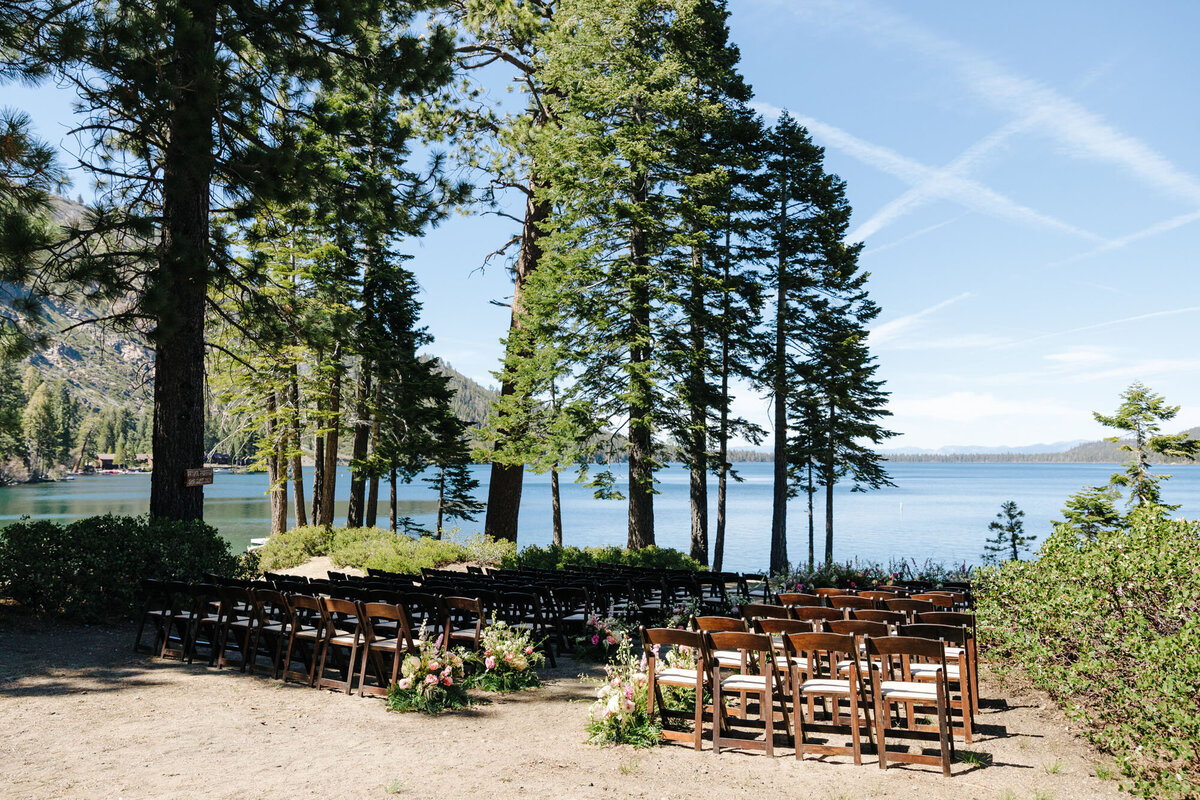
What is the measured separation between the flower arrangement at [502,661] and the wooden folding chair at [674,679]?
5.79ft

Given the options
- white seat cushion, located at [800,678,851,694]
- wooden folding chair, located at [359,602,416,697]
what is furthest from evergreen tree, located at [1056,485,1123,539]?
wooden folding chair, located at [359,602,416,697]

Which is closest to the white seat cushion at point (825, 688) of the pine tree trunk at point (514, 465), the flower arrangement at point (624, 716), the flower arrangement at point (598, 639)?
the flower arrangement at point (624, 716)

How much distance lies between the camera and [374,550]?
619 inches

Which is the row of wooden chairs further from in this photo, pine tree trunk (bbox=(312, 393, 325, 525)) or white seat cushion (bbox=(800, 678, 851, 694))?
pine tree trunk (bbox=(312, 393, 325, 525))

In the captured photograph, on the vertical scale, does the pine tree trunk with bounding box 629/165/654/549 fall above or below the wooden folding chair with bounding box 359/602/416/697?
above

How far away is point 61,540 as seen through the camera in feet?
29.7

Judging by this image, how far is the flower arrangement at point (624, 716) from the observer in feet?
17.8

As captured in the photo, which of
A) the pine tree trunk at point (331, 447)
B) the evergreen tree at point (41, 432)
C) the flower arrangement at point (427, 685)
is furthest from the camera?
the evergreen tree at point (41, 432)

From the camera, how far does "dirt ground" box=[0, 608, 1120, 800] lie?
446 cm

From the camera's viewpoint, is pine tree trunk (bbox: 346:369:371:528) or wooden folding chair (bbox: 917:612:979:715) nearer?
wooden folding chair (bbox: 917:612:979:715)

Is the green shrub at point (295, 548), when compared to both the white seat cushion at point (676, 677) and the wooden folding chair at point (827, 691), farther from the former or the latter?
the wooden folding chair at point (827, 691)

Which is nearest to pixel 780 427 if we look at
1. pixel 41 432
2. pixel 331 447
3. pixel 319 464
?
pixel 331 447

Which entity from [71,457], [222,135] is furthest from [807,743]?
[71,457]

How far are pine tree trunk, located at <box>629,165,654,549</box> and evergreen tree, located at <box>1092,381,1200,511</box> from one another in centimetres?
1719
